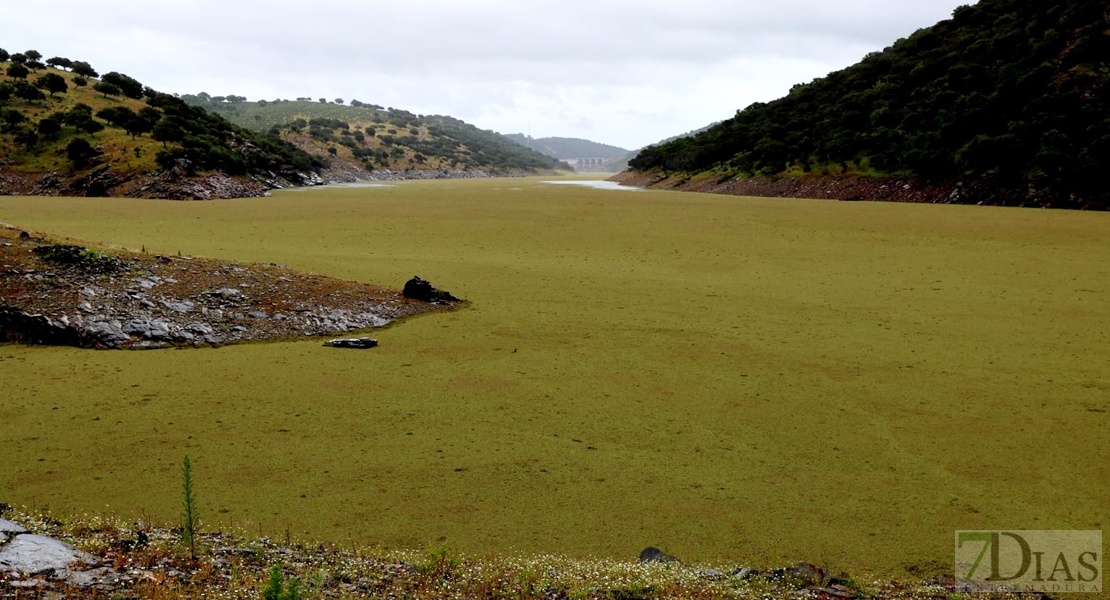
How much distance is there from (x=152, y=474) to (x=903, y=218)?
96.5 ft

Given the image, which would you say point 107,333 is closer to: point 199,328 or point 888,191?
point 199,328

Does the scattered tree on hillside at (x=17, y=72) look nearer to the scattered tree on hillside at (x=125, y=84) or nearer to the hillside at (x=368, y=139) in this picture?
the scattered tree on hillside at (x=125, y=84)

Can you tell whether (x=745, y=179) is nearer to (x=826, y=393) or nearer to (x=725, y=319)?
(x=725, y=319)

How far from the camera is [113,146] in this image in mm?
46625

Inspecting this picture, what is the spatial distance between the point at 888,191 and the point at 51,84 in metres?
61.7

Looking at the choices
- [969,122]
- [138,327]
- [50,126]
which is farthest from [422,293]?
[50,126]

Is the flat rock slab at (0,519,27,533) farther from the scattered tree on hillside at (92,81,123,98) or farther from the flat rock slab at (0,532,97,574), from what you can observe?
the scattered tree on hillside at (92,81,123,98)

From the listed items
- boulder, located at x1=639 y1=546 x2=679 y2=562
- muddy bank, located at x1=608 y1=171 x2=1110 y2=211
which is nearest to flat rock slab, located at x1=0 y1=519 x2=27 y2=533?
boulder, located at x1=639 y1=546 x2=679 y2=562

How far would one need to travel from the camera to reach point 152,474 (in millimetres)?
5555

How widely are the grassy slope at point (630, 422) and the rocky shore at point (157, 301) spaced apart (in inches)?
22.2

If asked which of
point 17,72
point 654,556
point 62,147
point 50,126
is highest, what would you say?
point 17,72

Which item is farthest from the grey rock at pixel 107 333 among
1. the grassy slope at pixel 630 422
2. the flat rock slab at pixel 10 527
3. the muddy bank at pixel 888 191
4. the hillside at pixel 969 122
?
the hillside at pixel 969 122

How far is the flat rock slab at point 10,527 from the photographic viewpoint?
4.14 metres

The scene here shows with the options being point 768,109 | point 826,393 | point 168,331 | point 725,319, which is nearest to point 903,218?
point 725,319
